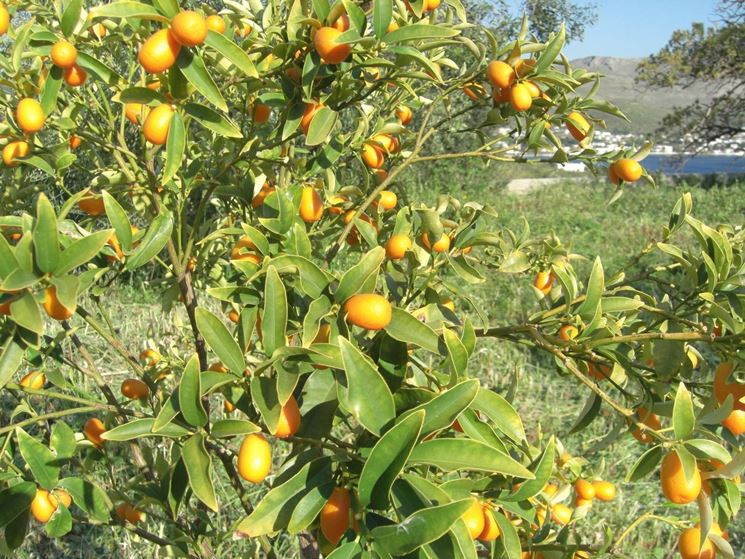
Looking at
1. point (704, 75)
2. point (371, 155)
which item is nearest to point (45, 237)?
point (371, 155)

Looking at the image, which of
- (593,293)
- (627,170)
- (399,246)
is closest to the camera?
(593,293)

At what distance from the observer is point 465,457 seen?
21.4 inches

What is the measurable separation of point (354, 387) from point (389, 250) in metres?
0.40

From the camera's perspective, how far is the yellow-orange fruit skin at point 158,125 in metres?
0.73

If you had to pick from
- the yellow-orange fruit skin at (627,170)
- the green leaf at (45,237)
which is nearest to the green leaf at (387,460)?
the green leaf at (45,237)

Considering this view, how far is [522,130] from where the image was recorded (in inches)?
39.2

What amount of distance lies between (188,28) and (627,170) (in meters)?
0.70

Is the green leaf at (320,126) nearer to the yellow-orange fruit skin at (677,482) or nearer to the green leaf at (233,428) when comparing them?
the green leaf at (233,428)

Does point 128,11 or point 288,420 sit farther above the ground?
point 128,11

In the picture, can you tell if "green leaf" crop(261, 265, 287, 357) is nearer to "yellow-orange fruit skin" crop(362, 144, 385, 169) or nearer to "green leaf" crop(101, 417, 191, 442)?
"green leaf" crop(101, 417, 191, 442)

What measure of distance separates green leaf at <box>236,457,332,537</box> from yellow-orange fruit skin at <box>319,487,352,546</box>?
21 millimetres

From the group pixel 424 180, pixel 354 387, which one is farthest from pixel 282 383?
pixel 424 180

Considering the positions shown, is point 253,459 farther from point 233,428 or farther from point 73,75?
point 73,75

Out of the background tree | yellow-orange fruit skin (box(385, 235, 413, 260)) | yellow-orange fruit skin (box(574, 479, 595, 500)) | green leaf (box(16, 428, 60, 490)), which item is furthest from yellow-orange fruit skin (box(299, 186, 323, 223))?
the background tree
